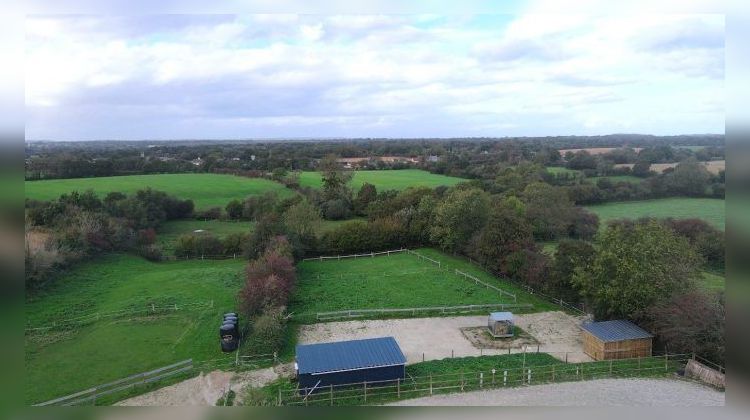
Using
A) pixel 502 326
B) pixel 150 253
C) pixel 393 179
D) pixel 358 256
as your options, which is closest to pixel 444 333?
pixel 502 326

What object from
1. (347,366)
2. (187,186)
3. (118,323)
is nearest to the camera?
(347,366)

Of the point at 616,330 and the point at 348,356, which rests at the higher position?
the point at 616,330

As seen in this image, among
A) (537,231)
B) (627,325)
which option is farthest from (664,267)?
(537,231)

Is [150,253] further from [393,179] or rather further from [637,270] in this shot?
[393,179]

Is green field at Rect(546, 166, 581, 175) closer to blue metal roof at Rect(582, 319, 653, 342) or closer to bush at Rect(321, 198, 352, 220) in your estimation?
bush at Rect(321, 198, 352, 220)

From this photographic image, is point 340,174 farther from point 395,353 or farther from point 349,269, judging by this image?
point 395,353

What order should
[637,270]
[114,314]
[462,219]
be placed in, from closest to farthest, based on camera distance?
[637,270]
[114,314]
[462,219]
